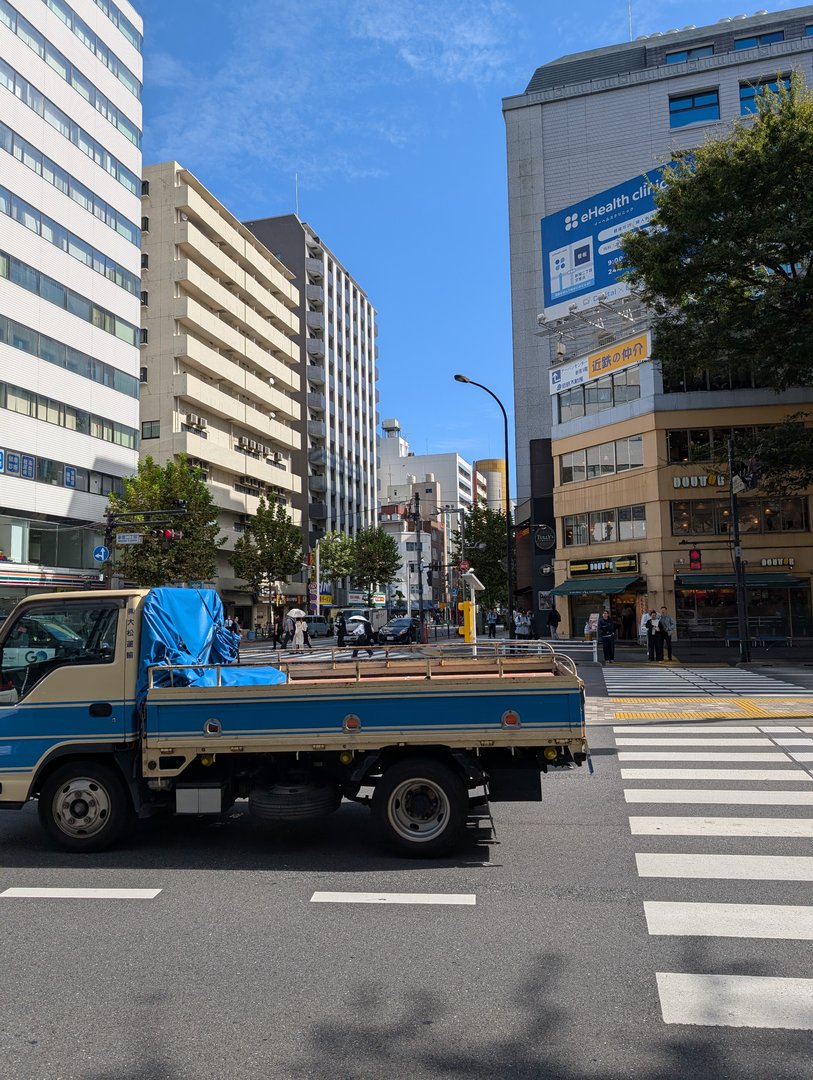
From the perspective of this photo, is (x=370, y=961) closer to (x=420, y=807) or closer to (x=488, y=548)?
(x=420, y=807)

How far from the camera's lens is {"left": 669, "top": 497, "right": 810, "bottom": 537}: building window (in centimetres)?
3641

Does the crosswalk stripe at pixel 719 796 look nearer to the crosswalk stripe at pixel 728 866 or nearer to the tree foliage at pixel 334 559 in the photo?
the crosswalk stripe at pixel 728 866

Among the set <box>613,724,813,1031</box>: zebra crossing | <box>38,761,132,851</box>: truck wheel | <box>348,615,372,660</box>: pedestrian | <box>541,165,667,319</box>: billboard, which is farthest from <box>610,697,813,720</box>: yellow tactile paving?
<box>541,165,667,319</box>: billboard

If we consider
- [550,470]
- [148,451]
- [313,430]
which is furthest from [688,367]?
[313,430]

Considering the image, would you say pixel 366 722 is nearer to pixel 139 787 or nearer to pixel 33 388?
pixel 139 787

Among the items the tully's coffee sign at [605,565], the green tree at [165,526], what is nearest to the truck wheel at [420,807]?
the tully's coffee sign at [605,565]

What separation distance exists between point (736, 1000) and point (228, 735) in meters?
4.05

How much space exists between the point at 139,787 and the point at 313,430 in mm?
77703

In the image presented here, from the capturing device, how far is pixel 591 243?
41.4 m

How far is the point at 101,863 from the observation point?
668cm

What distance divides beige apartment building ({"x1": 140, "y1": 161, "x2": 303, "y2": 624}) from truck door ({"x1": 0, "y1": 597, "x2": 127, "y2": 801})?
4862cm

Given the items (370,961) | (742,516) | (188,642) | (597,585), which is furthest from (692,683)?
(742,516)

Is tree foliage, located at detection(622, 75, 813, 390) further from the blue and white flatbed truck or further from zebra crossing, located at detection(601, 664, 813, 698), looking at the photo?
the blue and white flatbed truck

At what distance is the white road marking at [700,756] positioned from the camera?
34.5 feet
